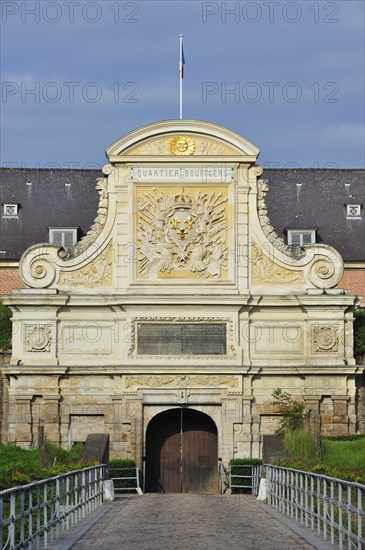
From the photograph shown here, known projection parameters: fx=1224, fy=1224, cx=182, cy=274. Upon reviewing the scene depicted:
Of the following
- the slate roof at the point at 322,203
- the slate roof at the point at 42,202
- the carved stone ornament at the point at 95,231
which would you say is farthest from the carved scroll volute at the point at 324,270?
the slate roof at the point at 42,202

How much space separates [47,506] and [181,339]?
69.2ft

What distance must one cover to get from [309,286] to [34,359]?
1023 centimetres

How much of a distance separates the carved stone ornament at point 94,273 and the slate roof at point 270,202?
7.98 m

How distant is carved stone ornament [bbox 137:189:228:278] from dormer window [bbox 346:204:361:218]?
11277mm

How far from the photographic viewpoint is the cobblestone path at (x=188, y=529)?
2098 cm

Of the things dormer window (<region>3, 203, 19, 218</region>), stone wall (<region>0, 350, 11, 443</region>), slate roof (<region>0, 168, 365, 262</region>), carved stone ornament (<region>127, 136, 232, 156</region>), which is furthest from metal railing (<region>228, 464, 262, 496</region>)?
dormer window (<region>3, 203, 19, 218</region>)

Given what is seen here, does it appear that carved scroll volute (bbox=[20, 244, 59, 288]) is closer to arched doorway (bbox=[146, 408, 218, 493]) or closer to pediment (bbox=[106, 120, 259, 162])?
pediment (bbox=[106, 120, 259, 162])

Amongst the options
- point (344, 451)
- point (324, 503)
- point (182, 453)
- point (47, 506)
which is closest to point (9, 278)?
point (182, 453)

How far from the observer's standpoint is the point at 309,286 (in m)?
44.3

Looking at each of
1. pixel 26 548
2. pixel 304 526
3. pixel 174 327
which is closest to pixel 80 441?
pixel 174 327

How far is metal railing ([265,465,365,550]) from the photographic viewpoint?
1922cm

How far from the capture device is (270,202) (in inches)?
2140

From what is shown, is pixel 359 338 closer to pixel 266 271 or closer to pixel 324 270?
pixel 324 270

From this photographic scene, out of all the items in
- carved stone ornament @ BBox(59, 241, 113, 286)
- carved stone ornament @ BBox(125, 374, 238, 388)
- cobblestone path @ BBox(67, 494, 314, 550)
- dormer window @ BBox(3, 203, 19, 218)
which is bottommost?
cobblestone path @ BBox(67, 494, 314, 550)
